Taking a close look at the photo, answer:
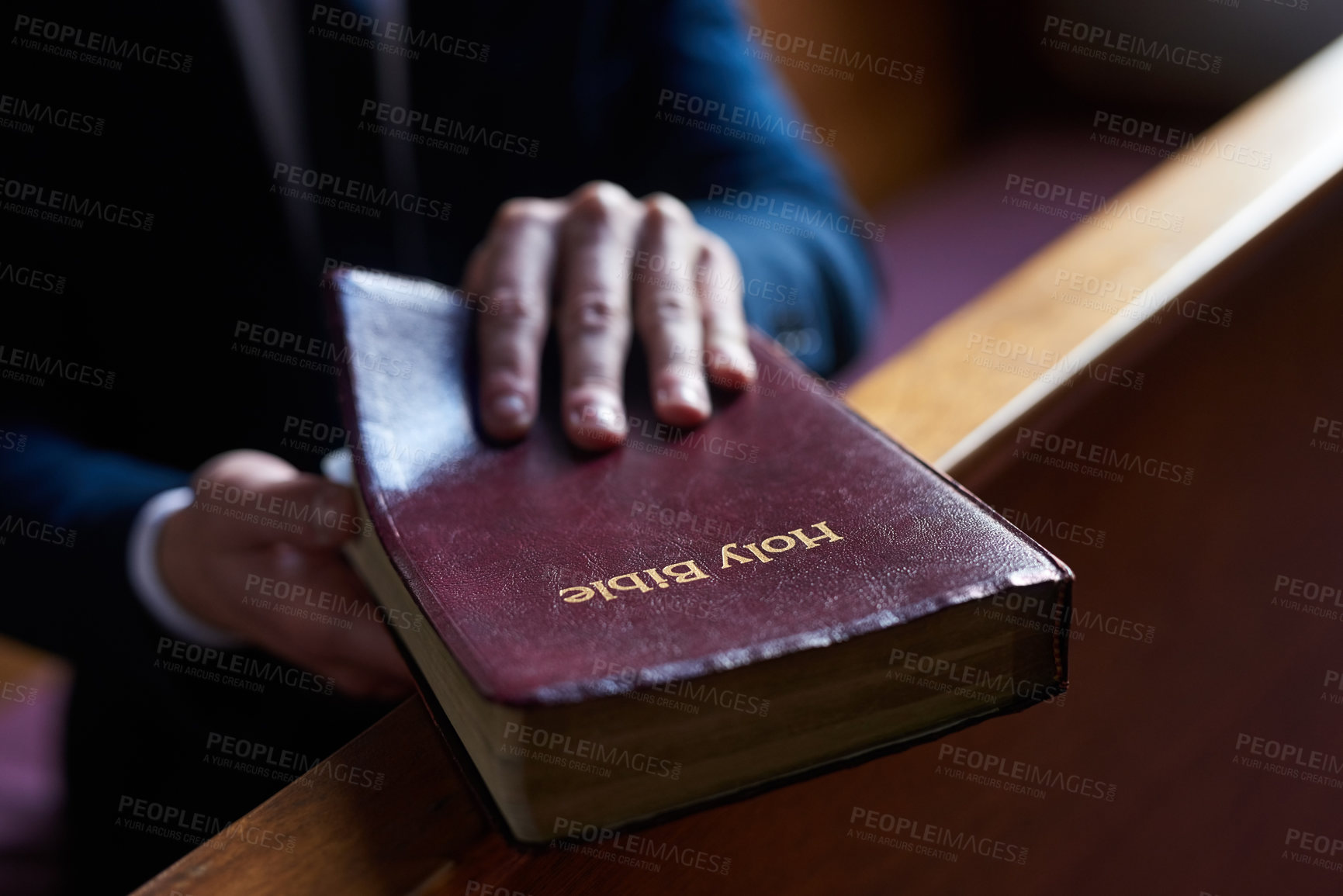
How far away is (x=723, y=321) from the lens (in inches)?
24.4

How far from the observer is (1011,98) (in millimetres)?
2635

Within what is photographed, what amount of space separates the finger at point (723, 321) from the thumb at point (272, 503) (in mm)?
226

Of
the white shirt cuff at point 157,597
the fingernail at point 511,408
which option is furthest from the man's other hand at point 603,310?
the white shirt cuff at point 157,597

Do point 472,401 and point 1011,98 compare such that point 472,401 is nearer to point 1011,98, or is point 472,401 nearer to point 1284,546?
point 1284,546

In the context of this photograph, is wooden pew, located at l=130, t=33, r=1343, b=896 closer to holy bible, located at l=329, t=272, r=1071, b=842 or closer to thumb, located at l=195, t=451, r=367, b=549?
holy bible, located at l=329, t=272, r=1071, b=842

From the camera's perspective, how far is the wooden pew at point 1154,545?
20.7 inches

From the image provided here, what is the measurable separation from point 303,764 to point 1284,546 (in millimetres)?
783

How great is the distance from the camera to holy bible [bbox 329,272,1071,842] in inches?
12.7

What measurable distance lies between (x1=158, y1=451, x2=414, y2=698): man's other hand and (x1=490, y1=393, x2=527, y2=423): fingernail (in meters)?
0.09

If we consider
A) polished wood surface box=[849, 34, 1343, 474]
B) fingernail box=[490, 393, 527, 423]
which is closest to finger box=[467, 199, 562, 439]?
fingernail box=[490, 393, 527, 423]

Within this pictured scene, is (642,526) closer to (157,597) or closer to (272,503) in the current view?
(272,503)

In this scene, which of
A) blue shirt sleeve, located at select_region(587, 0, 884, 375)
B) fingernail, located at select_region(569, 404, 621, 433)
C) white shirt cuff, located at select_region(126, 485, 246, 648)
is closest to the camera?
fingernail, located at select_region(569, 404, 621, 433)

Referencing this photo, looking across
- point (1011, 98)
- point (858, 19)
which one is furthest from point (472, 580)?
point (1011, 98)

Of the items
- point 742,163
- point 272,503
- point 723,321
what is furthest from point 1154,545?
point 742,163
